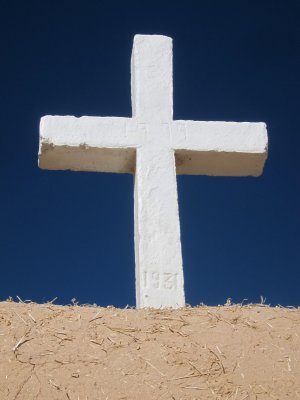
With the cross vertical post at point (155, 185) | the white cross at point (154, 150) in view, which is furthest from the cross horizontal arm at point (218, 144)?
the cross vertical post at point (155, 185)

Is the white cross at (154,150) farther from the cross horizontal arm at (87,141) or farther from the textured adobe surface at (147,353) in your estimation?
the textured adobe surface at (147,353)

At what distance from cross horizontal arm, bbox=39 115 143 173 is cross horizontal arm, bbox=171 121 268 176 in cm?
43

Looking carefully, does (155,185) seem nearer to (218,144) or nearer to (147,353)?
(218,144)

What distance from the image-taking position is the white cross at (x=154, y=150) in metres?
5.87

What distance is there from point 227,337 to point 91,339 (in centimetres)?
84

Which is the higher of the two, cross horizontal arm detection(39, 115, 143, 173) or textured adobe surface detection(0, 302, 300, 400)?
cross horizontal arm detection(39, 115, 143, 173)

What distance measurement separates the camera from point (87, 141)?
20.7 feet

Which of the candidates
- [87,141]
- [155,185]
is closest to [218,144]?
[155,185]

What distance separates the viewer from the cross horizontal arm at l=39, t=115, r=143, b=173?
6.30m

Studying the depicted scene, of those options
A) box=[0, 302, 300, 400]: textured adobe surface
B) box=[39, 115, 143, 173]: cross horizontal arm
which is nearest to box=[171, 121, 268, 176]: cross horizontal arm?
box=[39, 115, 143, 173]: cross horizontal arm

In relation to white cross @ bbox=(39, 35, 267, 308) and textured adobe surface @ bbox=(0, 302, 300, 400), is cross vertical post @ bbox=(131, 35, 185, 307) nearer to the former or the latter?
white cross @ bbox=(39, 35, 267, 308)

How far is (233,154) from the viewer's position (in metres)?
6.57

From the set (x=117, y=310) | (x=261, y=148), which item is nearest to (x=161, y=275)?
(x=117, y=310)

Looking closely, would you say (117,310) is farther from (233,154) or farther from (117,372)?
(233,154)
